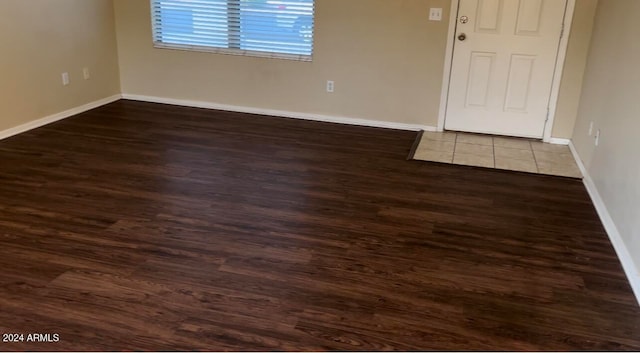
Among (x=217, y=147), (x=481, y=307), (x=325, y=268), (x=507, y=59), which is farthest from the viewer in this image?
(x=507, y=59)

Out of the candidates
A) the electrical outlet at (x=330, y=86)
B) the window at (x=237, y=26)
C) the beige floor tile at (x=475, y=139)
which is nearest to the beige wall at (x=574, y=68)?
the beige floor tile at (x=475, y=139)

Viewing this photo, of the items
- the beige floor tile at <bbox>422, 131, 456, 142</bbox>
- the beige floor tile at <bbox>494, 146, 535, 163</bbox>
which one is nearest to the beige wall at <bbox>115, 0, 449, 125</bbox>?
the beige floor tile at <bbox>422, 131, 456, 142</bbox>

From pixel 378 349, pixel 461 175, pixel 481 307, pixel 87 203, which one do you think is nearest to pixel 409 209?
pixel 461 175

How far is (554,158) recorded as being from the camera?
4367 mm

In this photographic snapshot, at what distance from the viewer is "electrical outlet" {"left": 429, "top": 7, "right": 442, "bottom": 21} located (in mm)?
4660

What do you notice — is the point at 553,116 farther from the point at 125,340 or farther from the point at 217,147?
the point at 125,340

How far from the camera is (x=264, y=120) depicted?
17.0 ft

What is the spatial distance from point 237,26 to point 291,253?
323 centimetres

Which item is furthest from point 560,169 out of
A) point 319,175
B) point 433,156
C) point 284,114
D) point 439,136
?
point 284,114

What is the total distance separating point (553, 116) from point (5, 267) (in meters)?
4.29

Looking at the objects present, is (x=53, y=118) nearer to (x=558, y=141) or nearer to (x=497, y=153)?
(x=497, y=153)

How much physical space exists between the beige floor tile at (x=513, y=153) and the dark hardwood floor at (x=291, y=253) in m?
0.40

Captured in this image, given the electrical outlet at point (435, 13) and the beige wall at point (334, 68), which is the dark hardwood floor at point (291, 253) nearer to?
the beige wall at point (334, 68)

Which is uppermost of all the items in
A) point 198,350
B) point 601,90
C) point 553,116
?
point 601,90
